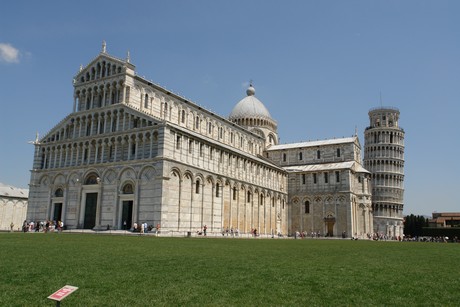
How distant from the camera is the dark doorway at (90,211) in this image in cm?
4209

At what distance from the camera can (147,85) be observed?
45656mm

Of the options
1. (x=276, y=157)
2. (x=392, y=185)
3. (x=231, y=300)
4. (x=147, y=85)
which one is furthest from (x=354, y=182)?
(x=231, y=300)

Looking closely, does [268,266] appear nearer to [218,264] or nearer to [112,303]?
[218,264]

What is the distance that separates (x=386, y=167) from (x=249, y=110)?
109 feet

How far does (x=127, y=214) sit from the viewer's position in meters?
39.9

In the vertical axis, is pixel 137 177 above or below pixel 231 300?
above

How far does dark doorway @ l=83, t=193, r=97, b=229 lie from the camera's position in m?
42.1

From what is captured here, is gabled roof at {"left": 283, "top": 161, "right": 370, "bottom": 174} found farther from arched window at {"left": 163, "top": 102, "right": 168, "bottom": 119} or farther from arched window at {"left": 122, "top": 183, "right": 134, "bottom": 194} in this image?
arched window at {"left": 122, "top": 183, "right": 134, "bottom": 194}

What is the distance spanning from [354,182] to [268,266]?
53363 mm

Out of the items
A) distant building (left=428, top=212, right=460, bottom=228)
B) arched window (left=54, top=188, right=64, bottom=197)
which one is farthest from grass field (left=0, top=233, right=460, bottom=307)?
distant building (left=428, top=212, right=460, bottom=228)

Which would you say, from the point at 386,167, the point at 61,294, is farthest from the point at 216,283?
the point at 386,167

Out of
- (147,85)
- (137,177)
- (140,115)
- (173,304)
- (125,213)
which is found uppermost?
(147,85)

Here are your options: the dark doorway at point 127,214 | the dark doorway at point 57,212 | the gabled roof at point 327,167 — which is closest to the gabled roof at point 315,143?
the gabled roof at point 327,167

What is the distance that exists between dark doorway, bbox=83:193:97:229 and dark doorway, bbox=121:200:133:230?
13.0 ft
